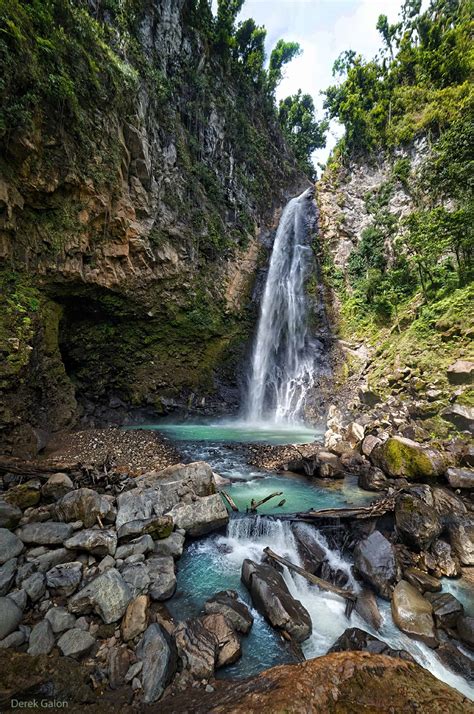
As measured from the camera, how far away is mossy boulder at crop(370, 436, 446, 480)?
6.61 meters

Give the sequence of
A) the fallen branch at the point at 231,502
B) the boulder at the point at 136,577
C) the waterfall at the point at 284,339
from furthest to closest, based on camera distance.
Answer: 1. the waterfall at the point at 284,339
2. the fallen branch at the point at 231,502
3. the boulder at the point at 136,577

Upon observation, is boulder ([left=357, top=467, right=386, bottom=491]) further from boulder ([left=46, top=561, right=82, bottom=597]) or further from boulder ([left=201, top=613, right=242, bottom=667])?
boulder ([left=46, top=561, right=82, bottom=597])

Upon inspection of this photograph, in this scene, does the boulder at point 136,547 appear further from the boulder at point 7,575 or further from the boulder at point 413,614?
the boulder at point 413,614

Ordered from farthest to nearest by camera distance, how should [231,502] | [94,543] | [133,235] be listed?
[133,235] → [231,502] → [94,543]

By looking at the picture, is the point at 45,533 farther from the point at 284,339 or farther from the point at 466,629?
the point at 284,339

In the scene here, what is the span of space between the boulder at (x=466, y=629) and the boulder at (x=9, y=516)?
6.38 meters

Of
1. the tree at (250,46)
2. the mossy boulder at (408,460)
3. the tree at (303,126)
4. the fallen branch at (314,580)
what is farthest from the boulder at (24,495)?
the tree at (303,126)

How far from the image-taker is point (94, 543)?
4117 mm

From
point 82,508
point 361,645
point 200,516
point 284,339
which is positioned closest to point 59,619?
point 82,508

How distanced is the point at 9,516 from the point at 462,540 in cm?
747

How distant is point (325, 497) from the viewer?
671 centimetres

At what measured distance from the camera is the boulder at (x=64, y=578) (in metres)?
3.56

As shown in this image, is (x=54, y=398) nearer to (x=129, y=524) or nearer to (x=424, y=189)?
(x=129, y=524)

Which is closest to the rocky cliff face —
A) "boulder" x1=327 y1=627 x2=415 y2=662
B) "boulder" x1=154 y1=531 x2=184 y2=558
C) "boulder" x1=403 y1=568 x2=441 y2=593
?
"boulder" x1=154 y1=531 x2=184 y2=558
